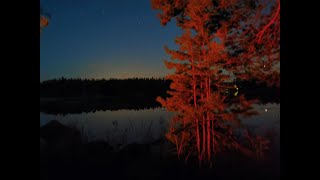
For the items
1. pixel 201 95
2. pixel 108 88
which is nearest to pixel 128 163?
pixel 201 95

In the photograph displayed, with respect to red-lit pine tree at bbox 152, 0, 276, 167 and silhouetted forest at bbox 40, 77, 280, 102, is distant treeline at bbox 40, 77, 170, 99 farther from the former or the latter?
red-lit pine tree at bbox 152, 0, 276, 167

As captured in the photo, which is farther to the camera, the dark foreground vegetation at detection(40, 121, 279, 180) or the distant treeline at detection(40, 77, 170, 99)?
the distant treeline at detection(40, 77, 170, 99)

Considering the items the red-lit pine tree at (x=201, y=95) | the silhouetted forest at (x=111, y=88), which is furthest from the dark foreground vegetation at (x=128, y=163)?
the silhouetted forest at (x=111, y=88)

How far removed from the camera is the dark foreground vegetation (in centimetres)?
1614

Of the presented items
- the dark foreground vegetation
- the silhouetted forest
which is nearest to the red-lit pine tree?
the dark foreground vegetation

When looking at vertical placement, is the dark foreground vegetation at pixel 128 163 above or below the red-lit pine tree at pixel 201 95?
below

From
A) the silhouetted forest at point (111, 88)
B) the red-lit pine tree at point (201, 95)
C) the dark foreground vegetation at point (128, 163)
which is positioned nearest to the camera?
the red-lit pine tree at point (201, 95)

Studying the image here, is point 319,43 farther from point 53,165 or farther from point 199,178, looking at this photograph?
point 53,165

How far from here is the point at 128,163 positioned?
1977 centimetres

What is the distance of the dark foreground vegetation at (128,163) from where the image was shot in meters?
16.1

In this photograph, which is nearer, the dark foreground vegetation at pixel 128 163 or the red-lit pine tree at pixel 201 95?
the red-lit pine tree at pixel 201 95

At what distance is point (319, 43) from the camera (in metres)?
2.98

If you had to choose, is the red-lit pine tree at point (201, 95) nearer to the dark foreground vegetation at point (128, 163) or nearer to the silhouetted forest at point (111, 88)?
the dark foreground vegetation at point (128, 163)

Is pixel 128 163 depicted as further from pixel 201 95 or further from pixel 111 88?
pixel 111 88
